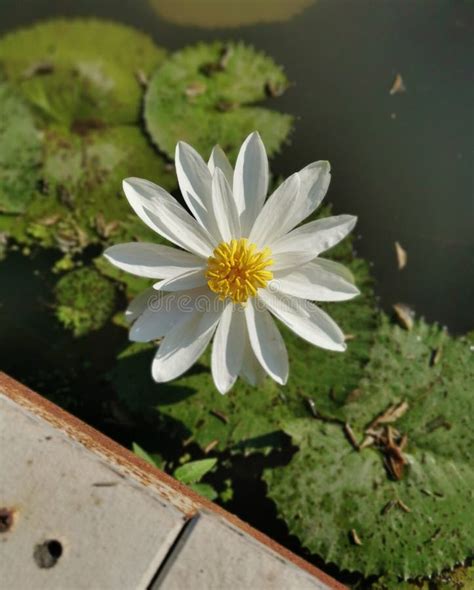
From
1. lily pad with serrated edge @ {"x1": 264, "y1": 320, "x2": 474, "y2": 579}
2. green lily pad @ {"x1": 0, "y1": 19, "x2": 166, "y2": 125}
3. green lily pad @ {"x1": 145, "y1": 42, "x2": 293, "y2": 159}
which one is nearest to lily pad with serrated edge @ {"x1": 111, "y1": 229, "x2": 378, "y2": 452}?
lily pad with serrated edge @ {"x1": 264, "y1": 320, "x2": 474, "y2": 579}

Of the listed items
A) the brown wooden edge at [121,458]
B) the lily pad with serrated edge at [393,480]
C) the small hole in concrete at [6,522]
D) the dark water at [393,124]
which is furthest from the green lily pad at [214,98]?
the small hole in concrete at [6,522]

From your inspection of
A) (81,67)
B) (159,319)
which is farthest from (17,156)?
(159,319)

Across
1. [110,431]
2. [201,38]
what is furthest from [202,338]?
[201,38]

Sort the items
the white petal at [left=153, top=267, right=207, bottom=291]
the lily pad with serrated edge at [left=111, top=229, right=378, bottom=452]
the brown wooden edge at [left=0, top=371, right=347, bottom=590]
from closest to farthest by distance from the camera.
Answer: the brown wooden edge at [left=0, top=371, right=347, bottom=590]
the white petal at [left=153, top=267, right=207, bottom=291]
the lily pad with serrated edge at [left=111, top=229, right=378, bottom=452]

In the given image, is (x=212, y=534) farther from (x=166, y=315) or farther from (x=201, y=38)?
(x=201, y=38)

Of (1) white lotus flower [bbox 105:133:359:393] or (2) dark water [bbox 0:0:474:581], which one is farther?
(2) dark water [bbox 0:0:474:581]

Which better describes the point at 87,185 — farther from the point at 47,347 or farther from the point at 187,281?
the point at 187,281

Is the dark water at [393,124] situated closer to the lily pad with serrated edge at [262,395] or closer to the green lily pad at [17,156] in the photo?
the lily pad with serrated edge at [262,395]

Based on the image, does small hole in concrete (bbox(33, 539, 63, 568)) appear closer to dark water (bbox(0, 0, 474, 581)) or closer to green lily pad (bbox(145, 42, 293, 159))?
dark water (bbox(0, 0, 474, 581))
